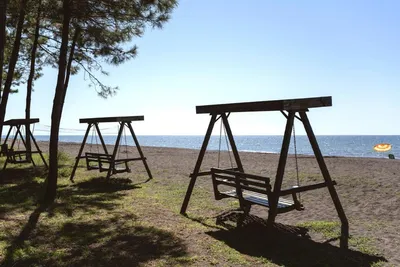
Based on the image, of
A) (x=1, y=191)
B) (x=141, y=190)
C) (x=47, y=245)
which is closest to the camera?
(x=47, y=245)

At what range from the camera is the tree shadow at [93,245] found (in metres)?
4.66

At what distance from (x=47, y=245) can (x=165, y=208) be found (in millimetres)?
3133

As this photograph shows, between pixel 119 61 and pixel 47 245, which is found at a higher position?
pixel 119 61

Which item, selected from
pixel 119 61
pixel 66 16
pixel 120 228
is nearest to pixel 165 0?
pixel 66 16

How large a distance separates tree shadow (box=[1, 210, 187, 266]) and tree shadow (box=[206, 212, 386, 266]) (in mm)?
985

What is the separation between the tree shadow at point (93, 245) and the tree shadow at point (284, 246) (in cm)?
98

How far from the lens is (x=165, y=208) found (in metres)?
7.99

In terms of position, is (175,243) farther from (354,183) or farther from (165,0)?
(354,183)

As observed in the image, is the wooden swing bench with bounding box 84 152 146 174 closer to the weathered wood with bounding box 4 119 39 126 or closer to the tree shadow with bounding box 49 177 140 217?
the tree shadow with bounding box 49 177 140 217

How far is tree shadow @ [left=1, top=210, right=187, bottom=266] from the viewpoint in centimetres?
466

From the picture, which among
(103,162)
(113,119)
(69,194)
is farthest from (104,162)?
(69,194)

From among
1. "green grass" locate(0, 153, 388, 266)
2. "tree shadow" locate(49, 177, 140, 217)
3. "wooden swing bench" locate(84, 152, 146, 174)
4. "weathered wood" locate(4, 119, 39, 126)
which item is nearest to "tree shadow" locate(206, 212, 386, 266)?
"green grass" locate(0, 153, 388, 266)

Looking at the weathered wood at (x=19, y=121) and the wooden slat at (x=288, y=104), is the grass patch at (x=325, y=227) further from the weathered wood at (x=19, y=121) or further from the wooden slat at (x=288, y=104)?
the weathered wood at (x=19, y=121)

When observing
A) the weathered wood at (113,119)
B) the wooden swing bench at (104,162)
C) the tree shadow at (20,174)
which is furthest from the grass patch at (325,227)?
the tree shadow at (20,174)
